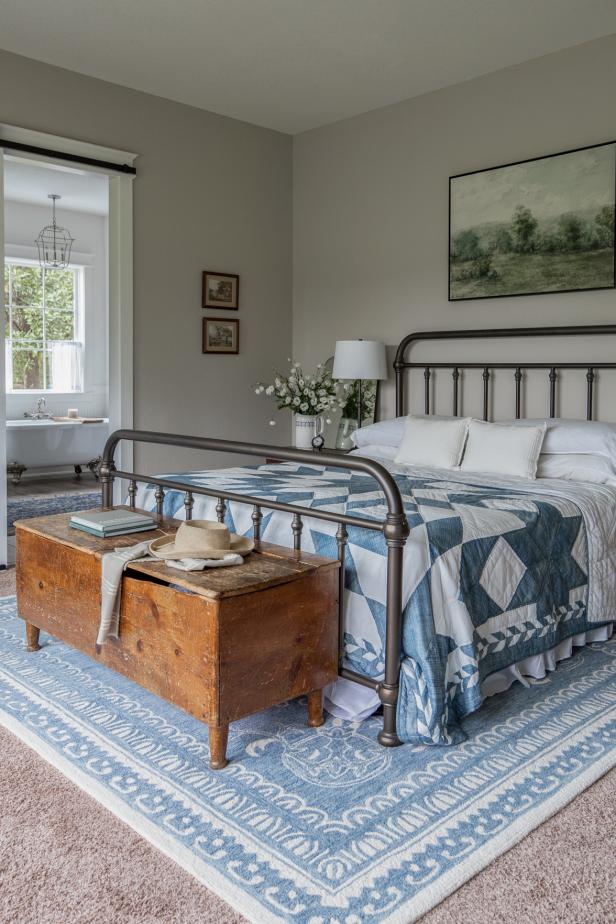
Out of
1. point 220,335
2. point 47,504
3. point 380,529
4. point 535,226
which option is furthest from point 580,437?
point 47,504

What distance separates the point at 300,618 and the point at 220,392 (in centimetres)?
313

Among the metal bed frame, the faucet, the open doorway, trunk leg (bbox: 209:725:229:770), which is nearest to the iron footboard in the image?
the metal bed frame

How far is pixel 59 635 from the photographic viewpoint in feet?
8.70

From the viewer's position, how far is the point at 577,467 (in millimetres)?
3412

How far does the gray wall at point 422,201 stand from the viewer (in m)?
3.94

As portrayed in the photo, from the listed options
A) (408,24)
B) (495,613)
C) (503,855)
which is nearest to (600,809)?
(503,855)

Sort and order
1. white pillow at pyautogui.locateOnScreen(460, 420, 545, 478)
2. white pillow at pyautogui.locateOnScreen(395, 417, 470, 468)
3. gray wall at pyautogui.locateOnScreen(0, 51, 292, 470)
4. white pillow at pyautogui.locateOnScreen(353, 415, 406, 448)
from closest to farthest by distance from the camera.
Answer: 1. white pillow at pyautogui.locateOnScreen(460, 420, 545, 478)
2. white pillow at pyautogui.locateOnScreen(395, 417, 470, 468)
3. white pillow at pyautogui.locateOnScreen(353, 415, 406, 448)
4. gray wall at pyautogui.locateOnScreen(0, 51, 292, 470)

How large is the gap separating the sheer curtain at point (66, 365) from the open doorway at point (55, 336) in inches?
0.4

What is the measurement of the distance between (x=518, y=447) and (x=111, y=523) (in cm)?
183

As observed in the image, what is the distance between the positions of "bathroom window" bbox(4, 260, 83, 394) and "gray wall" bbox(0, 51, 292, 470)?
11.4 feet

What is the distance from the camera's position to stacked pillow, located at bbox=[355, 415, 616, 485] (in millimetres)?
3414

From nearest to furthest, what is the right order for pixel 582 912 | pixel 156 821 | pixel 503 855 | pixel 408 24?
pixel 582 912 < pixel 503 855 < pixel 156 821 < pixel 408 24

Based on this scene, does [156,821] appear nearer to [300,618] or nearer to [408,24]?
[300,618]

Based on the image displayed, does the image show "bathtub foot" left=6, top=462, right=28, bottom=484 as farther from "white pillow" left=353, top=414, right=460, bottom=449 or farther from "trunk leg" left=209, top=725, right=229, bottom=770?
"trunk leg" left=209, top=725, right=229, bottom=770
